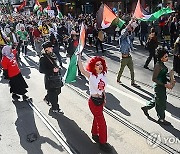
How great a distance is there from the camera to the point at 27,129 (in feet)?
21.3

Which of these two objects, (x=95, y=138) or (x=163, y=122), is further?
(x=163, y=122)

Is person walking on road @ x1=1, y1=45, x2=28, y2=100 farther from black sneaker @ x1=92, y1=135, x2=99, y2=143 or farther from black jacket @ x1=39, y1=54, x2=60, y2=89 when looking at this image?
black sneaker @ x1=92, y1=135, x2=99, y2=143

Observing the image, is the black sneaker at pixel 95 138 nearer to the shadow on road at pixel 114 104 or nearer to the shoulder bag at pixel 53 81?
the shadow on road at pixel 114 104

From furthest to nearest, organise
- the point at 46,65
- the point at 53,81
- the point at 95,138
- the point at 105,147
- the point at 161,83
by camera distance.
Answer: the point at 53,81
the point at 46,65
the point at 161,83
the point at 95,138
the point at 105,147

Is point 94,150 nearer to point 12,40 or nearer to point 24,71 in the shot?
point 24,71

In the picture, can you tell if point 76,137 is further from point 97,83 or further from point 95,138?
point 97,83

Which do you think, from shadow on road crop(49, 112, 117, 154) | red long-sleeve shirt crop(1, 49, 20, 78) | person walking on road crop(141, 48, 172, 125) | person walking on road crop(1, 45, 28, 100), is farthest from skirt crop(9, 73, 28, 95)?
person walking on road crop(141, 48, 172, 125)

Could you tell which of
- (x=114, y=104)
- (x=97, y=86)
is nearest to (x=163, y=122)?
(x=114, y=104)

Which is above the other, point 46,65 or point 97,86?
point 46,65

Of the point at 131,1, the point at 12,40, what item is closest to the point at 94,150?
the point at 12,40

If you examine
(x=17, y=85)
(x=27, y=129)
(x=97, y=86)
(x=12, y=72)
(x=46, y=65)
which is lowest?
(x=27, y=129)

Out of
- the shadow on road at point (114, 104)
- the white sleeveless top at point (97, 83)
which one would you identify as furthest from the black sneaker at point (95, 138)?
the shadow on road at point (114, 104)

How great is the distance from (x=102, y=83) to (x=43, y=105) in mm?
3070

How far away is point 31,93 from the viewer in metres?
9.00
